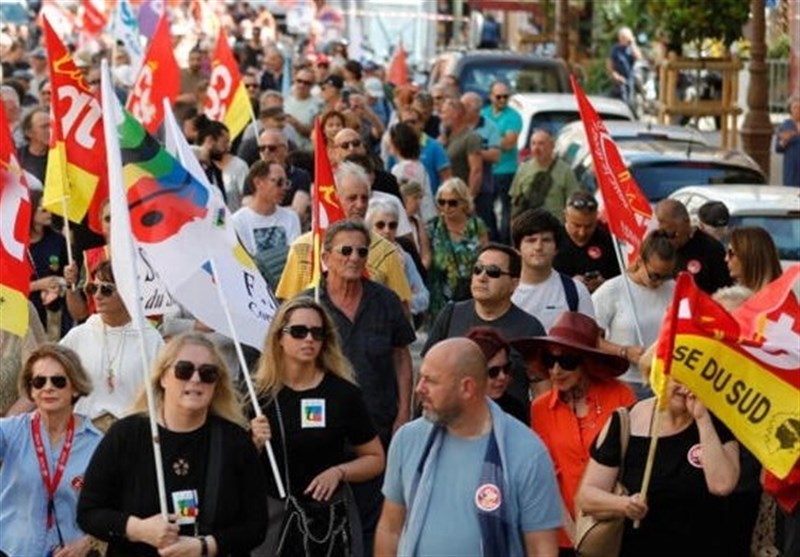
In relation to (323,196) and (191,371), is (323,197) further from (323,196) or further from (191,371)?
(191,371)

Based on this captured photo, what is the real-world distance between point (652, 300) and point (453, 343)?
4384mm

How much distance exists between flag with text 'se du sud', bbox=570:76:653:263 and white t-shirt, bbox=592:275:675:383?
33 cm

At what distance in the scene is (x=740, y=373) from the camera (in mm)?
7996

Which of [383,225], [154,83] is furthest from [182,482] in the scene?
[154,83]

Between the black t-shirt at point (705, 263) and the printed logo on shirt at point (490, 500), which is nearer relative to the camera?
the printed logo on shirt at point (490, 500)

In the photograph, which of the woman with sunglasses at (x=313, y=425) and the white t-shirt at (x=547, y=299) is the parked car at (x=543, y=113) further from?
the woman with sunglasses at (x=313, y=425)

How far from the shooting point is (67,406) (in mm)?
9031

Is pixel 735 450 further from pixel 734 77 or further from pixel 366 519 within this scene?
pixel 734 77

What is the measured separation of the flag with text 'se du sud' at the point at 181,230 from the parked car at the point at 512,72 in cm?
2090

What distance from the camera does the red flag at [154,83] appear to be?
18250 mm

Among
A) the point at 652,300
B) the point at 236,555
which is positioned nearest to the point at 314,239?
the point at 652,300

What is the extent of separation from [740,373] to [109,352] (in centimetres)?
324

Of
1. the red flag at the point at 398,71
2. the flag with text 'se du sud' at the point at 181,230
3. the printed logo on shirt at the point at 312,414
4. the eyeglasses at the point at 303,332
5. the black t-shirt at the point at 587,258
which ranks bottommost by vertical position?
the red flag at the point at 398,71

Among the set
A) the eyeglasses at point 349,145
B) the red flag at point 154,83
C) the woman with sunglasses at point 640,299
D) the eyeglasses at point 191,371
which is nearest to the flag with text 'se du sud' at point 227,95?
the red flag at point 154,83
